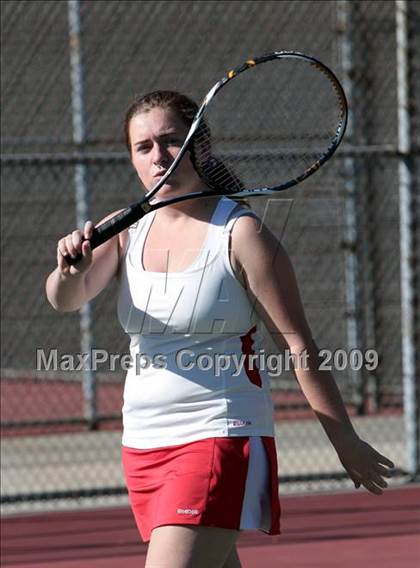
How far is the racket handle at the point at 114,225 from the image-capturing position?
2941 mm

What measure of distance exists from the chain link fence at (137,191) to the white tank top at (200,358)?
4.77 m

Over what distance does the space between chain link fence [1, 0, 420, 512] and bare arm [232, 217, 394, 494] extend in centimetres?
481

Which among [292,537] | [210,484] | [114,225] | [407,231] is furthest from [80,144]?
[210,484]

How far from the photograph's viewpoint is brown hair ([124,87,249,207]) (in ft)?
10.3

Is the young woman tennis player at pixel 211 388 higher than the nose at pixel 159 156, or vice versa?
the nose at pixel 159 156

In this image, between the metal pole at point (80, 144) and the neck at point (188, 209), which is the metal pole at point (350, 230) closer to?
the metal pole at point (80, 144)

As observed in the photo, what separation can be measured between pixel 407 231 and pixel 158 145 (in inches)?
125

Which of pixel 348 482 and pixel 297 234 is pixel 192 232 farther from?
pixel 297 234

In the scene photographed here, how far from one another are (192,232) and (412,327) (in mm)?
3221

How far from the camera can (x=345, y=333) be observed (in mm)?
8672

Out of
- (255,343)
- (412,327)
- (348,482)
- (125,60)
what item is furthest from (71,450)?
(255,343)

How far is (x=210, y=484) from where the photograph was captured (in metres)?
2.89

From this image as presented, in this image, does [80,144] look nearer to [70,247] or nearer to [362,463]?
[70,247]

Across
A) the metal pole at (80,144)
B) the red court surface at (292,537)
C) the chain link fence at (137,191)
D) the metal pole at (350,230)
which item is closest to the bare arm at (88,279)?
the red court surface at (292,537)
